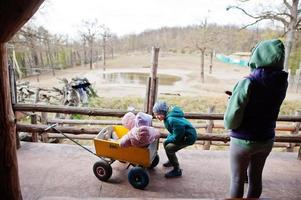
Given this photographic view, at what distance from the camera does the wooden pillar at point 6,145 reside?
5.21 feet

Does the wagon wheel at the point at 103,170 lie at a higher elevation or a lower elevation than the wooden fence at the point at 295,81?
lower

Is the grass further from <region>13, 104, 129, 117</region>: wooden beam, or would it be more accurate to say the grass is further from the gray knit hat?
the gray knit hat

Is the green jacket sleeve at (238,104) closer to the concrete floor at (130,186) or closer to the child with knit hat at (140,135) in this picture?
the child with knit hat at (140,135)

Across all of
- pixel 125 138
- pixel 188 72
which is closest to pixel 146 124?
pixel 125 138

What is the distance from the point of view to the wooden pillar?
1589 millimetres

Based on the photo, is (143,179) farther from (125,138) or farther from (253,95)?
(253,95)

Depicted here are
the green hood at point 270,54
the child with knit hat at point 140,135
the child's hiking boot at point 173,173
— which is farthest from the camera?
the child's hiking boot at point 173,173

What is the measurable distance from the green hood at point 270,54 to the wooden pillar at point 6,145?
1507mm

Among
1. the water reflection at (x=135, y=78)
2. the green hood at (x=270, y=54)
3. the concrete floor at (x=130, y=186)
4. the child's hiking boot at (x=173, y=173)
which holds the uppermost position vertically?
the green hood at (x=270, y=54)

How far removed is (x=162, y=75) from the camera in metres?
9.66

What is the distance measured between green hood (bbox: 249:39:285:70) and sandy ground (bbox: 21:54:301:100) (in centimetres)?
588

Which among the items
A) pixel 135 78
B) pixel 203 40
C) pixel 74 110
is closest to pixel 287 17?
pixel 203 40

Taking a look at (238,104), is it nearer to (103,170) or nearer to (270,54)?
(270,54)

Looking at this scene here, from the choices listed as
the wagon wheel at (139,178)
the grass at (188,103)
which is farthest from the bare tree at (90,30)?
the wagon wheel at (139,178)
